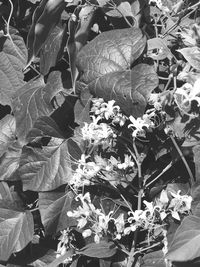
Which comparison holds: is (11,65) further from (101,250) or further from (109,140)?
(101,250)

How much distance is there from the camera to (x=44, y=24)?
5.07 ft

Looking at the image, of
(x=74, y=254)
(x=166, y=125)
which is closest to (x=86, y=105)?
(x=166, y=125)

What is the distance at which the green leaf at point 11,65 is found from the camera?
192cm

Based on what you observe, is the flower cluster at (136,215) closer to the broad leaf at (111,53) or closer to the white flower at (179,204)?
the white flower at (179,204)

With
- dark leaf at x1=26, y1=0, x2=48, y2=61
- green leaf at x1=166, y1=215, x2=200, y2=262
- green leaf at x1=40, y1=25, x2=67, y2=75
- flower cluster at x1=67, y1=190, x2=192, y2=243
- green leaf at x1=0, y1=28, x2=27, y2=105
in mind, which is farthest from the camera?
green leaf at x1=0, y1=28, x2=27, y2=105

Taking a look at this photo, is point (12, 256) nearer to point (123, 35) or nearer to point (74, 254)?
point (74, 254)

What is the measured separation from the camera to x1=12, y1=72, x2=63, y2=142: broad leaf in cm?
170

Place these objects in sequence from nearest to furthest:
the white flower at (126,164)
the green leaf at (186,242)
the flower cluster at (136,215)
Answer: the green leaf at (186,242)
the flower cluster at (136,215)
the white flower at (126,164)

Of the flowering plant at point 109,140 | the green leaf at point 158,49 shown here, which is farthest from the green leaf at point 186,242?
the green leaf at point 158,49

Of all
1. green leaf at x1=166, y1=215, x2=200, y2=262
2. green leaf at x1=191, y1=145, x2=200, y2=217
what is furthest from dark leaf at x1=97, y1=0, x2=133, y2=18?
green leaf at x1=166, y1=215, x2=200, y2=262

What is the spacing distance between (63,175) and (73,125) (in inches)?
8.2

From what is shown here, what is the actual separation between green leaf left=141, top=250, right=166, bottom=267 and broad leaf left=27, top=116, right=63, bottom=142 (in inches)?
17.0

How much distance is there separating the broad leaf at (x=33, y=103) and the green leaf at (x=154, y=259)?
0.52 m

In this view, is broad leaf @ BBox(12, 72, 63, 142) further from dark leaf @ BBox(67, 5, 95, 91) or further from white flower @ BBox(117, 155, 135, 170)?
white flower @ BBox(117, 155, 135, 170)
